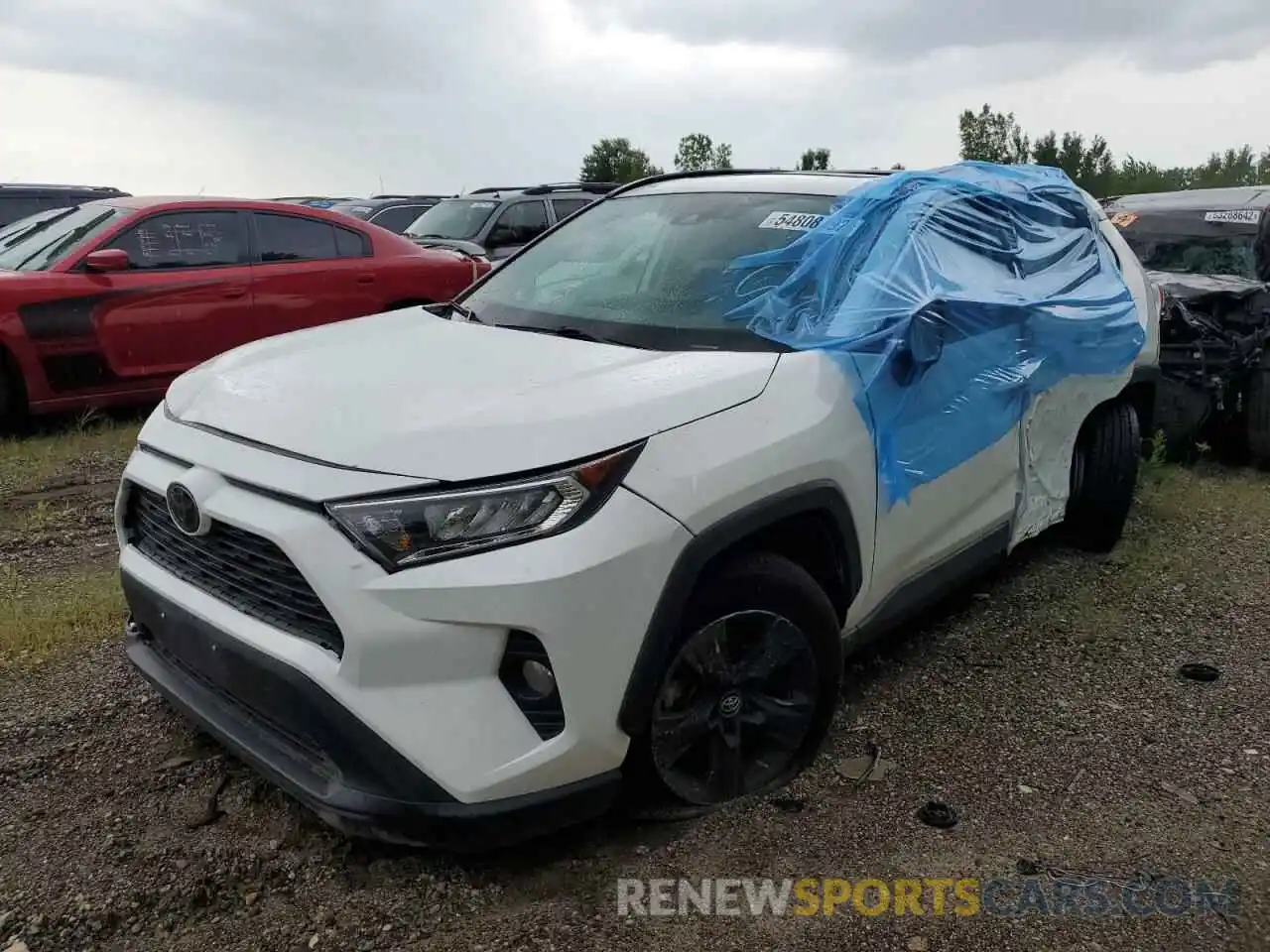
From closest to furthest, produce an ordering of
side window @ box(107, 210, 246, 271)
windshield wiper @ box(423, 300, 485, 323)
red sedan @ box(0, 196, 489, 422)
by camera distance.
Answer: windshield wiper @ box(423, 300, 485, 323) → red sedan @ box(0, 196, 489, 422) → side window @ box(107, 210, 246, 271)

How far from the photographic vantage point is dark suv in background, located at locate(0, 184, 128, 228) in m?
12.2

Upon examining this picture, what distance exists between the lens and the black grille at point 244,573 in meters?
2.13

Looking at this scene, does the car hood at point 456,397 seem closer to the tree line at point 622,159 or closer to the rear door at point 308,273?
the rear door at point 308,273

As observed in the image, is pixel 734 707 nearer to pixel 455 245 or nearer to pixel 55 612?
pixel 55 612

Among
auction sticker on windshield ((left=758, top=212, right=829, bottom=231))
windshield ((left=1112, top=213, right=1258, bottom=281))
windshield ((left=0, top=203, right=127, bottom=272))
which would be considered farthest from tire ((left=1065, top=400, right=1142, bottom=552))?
windshield ((left=0, top=203, right=127, bottom=272))

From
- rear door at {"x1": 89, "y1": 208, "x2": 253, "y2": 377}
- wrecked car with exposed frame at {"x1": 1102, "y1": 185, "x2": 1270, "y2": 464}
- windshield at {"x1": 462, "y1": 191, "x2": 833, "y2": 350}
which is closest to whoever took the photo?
windshield at {"x1": 462, "y1": 191, "x2": 833, "y2": 350}

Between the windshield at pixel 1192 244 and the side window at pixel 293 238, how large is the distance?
5.44 m

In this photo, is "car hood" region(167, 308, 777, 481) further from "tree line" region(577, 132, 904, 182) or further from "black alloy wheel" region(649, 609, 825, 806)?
"tree line" region(577, 132, 904, 182)

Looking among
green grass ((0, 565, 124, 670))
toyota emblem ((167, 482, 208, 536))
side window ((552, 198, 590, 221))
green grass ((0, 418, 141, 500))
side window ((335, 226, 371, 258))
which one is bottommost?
green grass ((0, 565, 124, 670))

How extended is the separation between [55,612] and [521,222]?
8103 millimetres

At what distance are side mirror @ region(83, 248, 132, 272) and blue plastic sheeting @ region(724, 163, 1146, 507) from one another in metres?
4.67

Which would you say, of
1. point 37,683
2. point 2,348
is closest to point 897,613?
point 37,683

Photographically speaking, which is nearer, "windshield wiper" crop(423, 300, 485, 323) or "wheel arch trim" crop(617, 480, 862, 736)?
"wheel arch trim" crop(617, 480, 862, 736)

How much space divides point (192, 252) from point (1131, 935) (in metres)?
6.51
